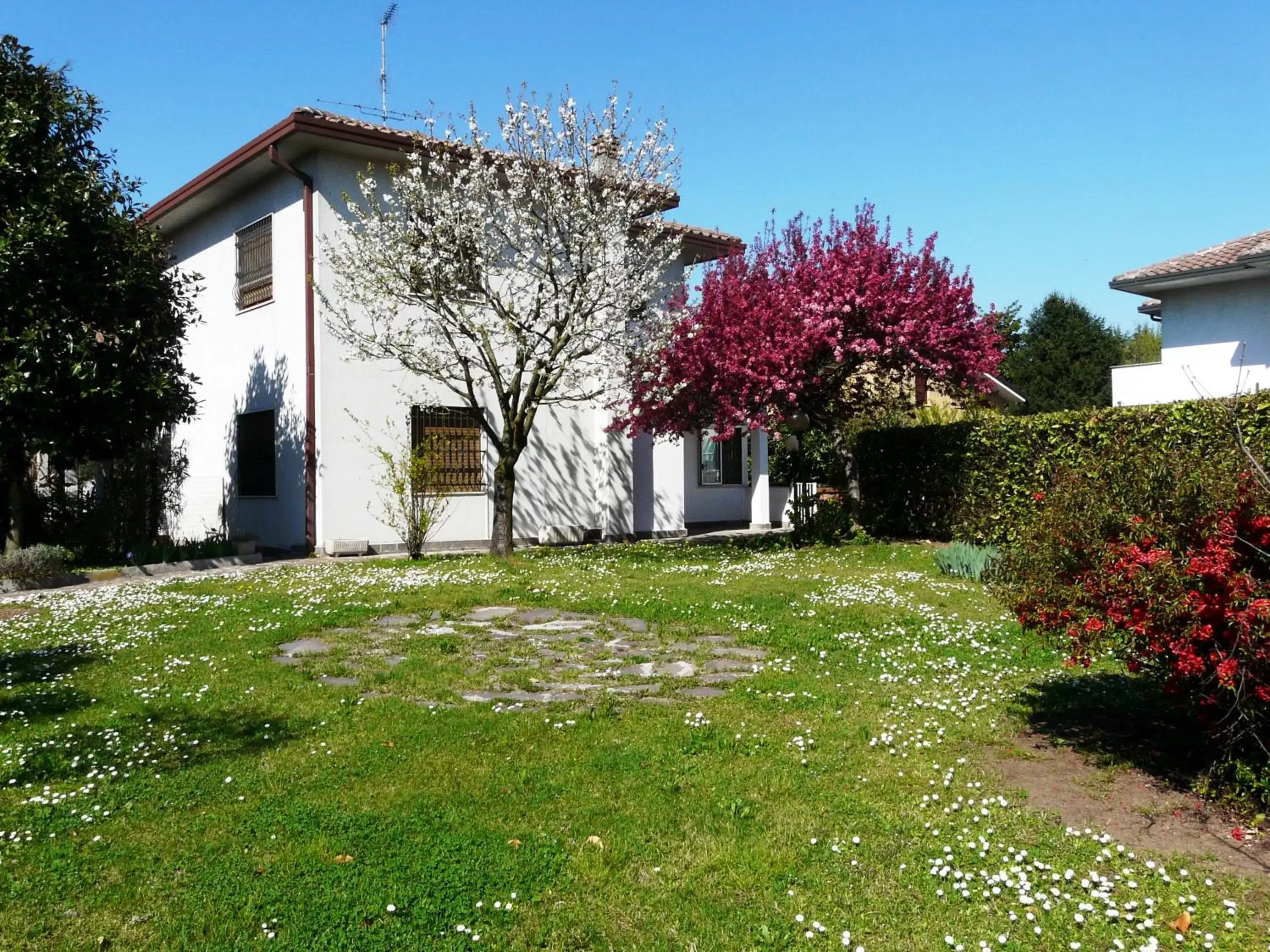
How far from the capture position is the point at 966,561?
11.2 m

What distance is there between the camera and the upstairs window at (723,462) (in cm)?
2200

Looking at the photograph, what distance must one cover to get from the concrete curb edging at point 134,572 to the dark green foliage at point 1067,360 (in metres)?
28.0

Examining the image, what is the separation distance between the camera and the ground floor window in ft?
53.9

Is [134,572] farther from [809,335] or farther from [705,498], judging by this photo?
[705,498]

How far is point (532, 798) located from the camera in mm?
4320

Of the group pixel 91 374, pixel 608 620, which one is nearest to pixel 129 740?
pixel 608 620

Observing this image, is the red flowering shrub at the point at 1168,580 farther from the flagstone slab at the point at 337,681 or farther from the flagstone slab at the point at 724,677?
the flagstone slab at the point at 337,681

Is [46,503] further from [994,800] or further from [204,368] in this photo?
[994,800]

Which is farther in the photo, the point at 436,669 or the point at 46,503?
the point at 46,503

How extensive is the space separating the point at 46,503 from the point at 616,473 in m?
9.67

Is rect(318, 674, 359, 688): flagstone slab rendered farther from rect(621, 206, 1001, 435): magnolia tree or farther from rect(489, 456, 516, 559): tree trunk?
rect(621, 206, 1001, 435): magnolia tree

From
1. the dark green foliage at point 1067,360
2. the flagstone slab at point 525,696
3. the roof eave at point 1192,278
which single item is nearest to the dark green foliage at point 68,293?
the flagstone slab at point 525,696

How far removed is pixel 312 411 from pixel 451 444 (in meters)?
2.40

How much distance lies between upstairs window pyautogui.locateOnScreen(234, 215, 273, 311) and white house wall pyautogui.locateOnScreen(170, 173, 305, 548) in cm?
15
